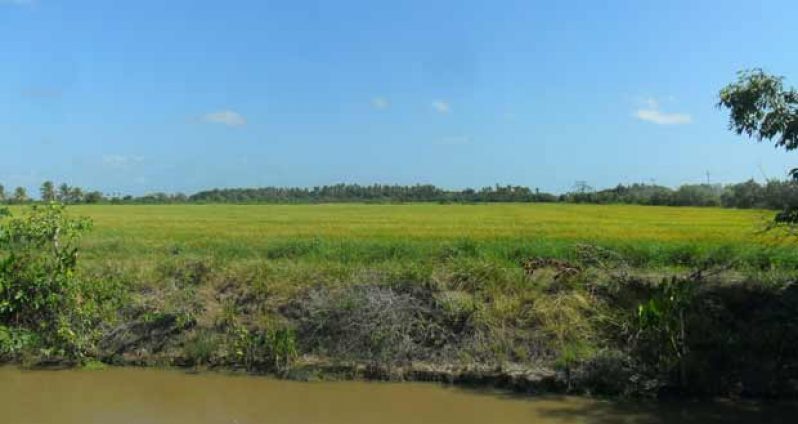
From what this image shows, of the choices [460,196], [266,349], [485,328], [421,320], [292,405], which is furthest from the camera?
[460,196]

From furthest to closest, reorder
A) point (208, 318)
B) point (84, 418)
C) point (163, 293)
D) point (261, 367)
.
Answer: point (163, 293)
point (208, 318)
point (261, 367)
point (84, 418)

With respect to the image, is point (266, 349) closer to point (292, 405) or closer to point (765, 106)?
point (292, 405)

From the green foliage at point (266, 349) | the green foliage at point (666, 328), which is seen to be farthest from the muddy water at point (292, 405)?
the green foliage at point (666, 328)

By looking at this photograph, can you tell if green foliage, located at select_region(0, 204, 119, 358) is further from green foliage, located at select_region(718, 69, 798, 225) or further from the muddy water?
green foliage, located at select_region(718, 69, 798, 225)

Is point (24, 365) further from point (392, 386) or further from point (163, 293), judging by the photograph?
point (392, 386)

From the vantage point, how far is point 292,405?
7523mm

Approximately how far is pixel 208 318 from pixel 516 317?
176 inches

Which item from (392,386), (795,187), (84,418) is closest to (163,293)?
(84,418)

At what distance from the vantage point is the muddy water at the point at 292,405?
→ 7023mm

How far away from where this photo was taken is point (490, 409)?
741cm

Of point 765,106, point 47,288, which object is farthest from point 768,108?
point 47,288

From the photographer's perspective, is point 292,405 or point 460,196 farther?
point 460,196

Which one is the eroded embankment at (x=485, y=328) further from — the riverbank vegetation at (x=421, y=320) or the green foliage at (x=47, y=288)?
the green foliage at (x=47, y=288)

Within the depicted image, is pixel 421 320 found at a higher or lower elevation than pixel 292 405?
higher
